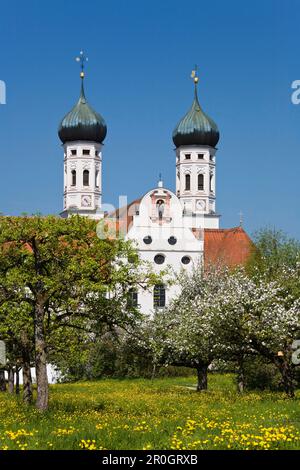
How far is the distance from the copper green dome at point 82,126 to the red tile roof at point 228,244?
882 inches

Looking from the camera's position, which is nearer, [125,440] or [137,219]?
[125,440]

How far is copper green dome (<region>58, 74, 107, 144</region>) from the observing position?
100312 millimetres

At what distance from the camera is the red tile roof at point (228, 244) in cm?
8131

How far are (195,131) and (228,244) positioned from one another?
22.6 metres

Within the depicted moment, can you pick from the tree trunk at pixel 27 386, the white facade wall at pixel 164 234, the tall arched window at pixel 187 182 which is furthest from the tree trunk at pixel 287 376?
the tall arched window at pixel 187 182

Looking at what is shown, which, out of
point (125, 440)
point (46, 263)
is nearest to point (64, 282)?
point (46, 263)

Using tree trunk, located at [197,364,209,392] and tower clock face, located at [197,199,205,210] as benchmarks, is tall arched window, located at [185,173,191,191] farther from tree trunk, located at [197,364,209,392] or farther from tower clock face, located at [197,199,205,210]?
tree trunk, located at [197,364,209,392]

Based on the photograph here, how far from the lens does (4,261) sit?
22984 mm

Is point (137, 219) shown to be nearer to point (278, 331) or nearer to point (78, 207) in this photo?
point (78, 207)

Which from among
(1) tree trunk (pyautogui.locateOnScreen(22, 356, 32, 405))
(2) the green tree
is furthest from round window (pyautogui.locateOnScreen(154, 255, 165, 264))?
(2) the green tree

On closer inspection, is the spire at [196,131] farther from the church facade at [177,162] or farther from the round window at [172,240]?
the round window at [172,240]

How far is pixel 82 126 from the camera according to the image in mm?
100250

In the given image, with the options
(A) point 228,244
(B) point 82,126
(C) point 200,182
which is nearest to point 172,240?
(A) point 228,244
